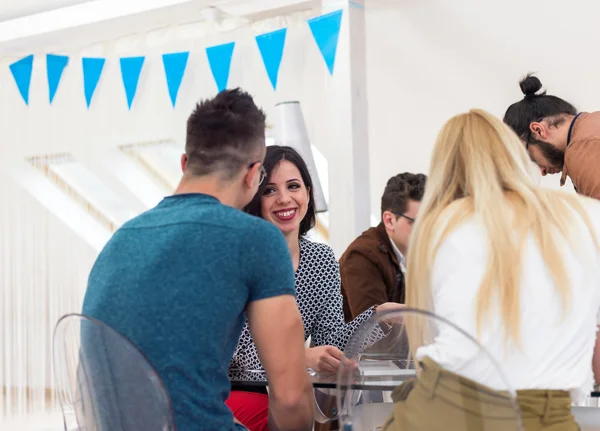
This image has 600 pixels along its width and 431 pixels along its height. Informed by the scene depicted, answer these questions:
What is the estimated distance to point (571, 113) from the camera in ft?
9.25

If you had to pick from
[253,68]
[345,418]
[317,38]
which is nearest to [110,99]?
[253,68]

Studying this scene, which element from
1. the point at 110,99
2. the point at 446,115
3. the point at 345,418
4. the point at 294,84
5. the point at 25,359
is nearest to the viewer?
the point at 345,418

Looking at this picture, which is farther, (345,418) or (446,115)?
(446,115)

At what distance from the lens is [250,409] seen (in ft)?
7.10

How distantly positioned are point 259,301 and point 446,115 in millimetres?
3346

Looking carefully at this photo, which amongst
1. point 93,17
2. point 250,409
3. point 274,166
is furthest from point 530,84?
point 93,17

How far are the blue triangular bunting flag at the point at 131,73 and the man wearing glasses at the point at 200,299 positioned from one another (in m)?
4.11

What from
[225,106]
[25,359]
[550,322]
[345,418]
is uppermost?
[225,106]

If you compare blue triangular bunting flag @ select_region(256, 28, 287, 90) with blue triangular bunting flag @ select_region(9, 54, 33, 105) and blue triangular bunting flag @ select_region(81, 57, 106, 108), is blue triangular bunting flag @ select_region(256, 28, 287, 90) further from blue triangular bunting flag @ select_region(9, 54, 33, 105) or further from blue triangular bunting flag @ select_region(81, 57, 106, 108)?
blue triangular bunting flag @ select_region(9, 54, 33, 105)

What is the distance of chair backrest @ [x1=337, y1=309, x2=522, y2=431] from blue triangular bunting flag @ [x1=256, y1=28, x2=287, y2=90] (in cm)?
375

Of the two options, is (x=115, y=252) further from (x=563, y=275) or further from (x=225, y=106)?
(x=563, y=275)

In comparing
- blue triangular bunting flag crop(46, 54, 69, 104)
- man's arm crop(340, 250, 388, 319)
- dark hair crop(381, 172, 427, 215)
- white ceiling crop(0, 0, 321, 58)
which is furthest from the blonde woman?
blue triangular bunting flag crop(46, 54, 69, 104)

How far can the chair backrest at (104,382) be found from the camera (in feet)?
4.20

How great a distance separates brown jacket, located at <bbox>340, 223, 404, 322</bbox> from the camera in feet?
10.1
